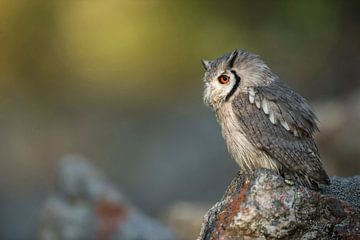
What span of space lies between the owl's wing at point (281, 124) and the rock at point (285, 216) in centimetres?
97

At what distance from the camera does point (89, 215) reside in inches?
324

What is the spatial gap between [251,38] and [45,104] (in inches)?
139

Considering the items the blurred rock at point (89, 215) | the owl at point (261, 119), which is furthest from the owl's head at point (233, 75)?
the blurred rock at point (89, 215)

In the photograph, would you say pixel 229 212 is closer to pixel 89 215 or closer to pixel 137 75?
pixel 89 215

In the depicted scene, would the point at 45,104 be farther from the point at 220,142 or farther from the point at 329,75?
the point at 329,75

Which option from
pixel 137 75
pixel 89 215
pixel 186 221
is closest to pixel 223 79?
pixel 89 215

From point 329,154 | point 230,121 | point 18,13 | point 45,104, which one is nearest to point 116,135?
point 45,104

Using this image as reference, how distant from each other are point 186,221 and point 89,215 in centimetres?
158

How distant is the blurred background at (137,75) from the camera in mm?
13844

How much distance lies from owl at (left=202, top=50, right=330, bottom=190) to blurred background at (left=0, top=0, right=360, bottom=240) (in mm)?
7221

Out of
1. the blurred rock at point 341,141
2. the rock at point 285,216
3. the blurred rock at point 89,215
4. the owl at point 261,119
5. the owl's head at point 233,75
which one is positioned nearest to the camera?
the rock at point 285,216

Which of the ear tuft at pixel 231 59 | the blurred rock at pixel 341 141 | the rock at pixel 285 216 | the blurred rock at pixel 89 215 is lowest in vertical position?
the rock at pixel 285 216

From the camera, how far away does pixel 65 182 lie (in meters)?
8.65

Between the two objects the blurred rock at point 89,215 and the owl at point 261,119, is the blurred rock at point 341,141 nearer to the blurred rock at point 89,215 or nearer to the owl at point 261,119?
the blurred rock at point 89,215
